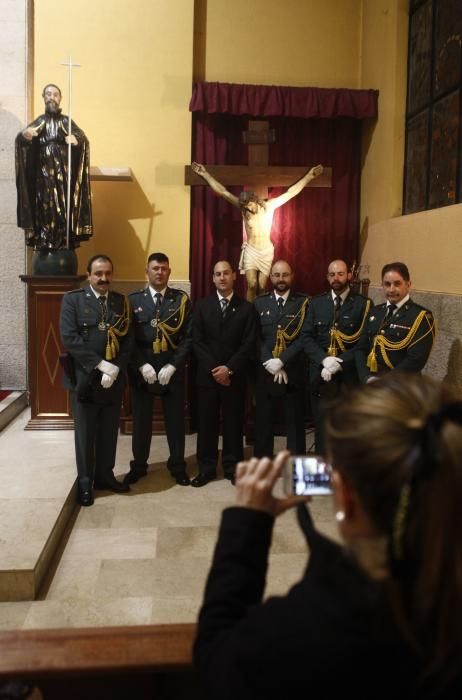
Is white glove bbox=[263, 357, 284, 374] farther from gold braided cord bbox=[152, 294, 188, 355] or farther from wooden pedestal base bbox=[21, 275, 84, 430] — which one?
wooden pedestal base bbox=[21, 275, 84, 430]

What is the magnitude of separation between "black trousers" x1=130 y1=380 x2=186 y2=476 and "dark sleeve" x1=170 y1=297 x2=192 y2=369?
14cm

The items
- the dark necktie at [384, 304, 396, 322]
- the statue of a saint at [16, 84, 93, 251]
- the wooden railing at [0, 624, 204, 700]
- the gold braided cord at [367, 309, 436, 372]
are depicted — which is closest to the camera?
the wooden railing at [0, 624, 204, 700]

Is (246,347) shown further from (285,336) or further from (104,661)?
(104,661)

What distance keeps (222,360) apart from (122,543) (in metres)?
1.42

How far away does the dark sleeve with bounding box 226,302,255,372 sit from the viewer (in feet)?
14.0

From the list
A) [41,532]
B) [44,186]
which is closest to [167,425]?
[41,532]

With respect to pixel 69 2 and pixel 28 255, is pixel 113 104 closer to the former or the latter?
pixel 69 2

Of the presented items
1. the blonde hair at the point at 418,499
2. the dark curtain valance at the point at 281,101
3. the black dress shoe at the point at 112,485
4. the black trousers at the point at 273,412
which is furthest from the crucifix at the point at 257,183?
the blonde hair at the point at 418,499

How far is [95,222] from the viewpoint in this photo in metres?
5.62

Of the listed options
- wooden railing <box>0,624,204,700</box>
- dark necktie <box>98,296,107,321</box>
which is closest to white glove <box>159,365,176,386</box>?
dark necktie <box>98,296,107,321</box>

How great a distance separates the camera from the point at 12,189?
5.70 meters

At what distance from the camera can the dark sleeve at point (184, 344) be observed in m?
4.24

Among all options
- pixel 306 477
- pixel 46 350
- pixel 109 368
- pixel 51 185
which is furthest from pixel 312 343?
pixel 306 477

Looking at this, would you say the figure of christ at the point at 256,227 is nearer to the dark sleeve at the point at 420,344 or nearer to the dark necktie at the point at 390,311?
the dark necktie at the point at 390,311
